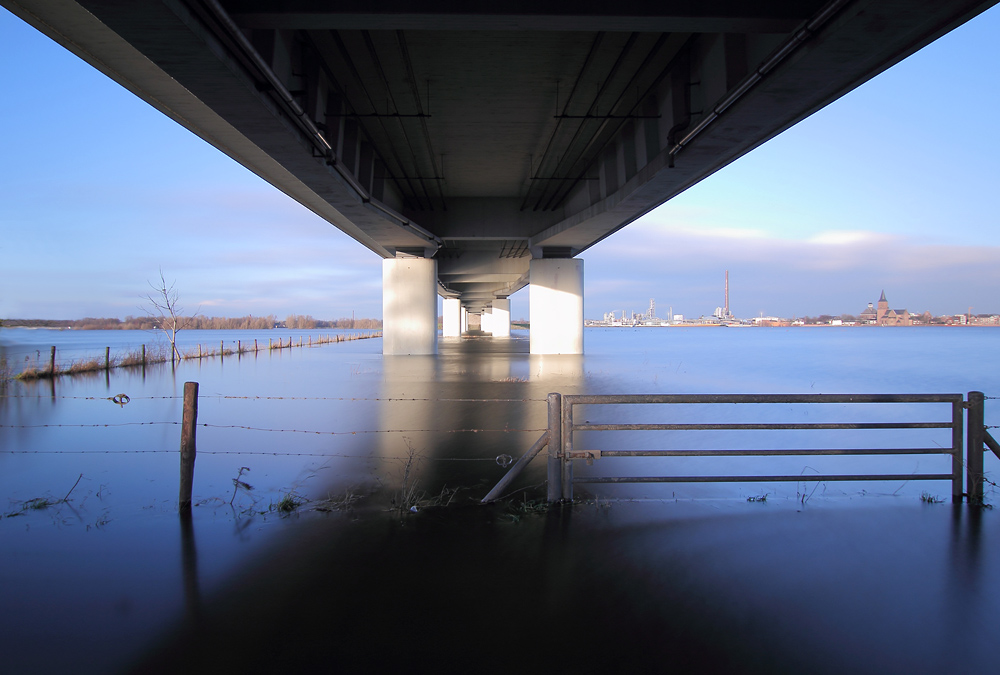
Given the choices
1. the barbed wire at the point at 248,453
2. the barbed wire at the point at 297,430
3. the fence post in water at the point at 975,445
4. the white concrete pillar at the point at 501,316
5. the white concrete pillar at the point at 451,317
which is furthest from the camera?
the white concrete pillar at the point at 451,317

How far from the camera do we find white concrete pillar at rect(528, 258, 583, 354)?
3344cm

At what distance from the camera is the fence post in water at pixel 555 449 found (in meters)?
5.96

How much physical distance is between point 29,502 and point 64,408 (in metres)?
9.39

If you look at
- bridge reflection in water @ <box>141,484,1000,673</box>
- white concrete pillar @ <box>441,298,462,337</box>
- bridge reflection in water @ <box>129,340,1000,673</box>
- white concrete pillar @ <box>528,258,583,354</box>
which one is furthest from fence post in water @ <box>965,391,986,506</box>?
white concrete pillar @ <box>441,298,462,337</box>

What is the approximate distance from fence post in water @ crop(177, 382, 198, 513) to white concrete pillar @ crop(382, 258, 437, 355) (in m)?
29.0

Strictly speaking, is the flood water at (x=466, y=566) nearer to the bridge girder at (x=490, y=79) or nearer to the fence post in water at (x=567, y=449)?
the fence post in water at (x=567, y=449)

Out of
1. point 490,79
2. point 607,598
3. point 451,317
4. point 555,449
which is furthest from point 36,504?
point 451,317

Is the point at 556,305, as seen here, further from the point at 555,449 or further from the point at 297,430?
the point at 555,449

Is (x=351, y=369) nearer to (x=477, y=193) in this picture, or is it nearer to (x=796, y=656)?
(x=477, y=193)

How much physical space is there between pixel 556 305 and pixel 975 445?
28.0 meters

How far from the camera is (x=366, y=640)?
377 cm

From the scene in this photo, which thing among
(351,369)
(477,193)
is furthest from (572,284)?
(351,369)

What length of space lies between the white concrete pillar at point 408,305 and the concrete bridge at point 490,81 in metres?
6.34

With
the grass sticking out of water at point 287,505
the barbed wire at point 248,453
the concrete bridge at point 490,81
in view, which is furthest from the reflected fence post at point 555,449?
the concrete bridge at point 490,81
